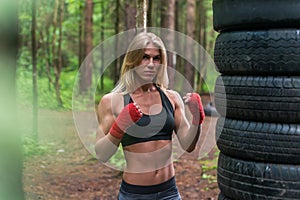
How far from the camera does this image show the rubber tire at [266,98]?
9.16 ft

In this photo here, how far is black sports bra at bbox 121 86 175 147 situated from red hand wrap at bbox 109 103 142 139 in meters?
0.13

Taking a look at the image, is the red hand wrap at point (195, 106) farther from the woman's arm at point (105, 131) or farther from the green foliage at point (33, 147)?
the green foliage at point (33, 147)

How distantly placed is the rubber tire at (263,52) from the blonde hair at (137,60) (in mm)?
501

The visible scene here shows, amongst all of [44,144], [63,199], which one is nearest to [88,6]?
[44,144]

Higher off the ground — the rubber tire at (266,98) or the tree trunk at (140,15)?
the tree trunk at (140,15)

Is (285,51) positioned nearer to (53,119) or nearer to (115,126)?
Result: (115,126)

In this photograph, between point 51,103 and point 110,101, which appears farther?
point 51,103

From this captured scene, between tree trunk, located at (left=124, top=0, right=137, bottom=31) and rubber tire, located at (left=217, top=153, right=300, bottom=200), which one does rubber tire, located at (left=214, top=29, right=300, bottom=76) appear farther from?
tree trunk, located at (left=124, top=0, right=137, bottom=31)

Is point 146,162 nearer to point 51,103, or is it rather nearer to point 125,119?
point 125,119

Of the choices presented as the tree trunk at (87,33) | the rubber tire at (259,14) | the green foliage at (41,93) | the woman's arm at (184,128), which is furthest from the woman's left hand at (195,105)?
the tree trunk at (87,33)

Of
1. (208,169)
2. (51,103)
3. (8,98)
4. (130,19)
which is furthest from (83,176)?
(51,103)

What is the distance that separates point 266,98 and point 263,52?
31 centimetres

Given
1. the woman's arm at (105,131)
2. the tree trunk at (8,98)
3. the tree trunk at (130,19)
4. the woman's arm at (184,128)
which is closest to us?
the tree trunk at (8,98)

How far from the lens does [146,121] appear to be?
9.21ft
